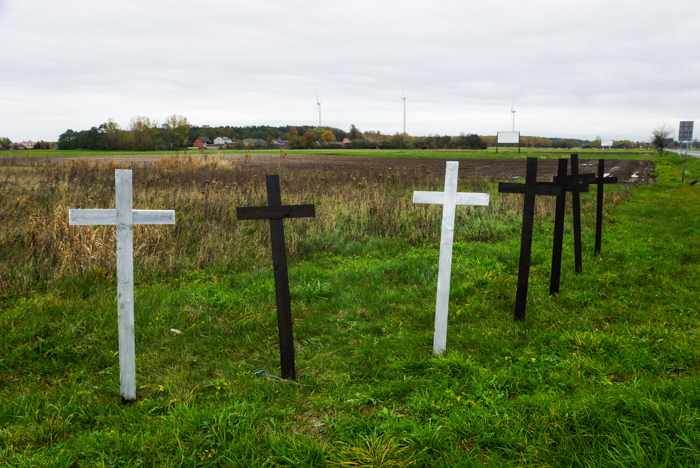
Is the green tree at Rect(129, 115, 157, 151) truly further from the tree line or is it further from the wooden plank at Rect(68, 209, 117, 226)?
the wooden plank at Rect(68, 209, 117, 226)

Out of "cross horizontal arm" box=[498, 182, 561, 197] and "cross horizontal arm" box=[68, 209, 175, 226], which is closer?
"cross horizontal arm" box=[68, 209, 175, 226]

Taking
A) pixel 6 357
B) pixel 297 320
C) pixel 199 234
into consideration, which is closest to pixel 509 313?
pixel 297 320

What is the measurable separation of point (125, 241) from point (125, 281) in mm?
316

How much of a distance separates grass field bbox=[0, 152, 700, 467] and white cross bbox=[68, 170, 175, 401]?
1.05ft

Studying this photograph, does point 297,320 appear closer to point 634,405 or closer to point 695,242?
point 634,405

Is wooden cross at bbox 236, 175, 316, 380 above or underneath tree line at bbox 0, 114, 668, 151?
underneath

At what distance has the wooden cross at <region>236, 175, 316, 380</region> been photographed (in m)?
3.60

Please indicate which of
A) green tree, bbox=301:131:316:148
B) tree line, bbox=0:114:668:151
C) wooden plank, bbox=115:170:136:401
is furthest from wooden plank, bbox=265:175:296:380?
green tree, bbox=301:131:316:148

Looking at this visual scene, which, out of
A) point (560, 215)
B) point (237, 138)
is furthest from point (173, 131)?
point (560, 215)

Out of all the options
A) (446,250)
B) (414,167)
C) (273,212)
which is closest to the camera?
(273,212)

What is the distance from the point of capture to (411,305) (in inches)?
219

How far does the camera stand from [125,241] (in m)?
3.42

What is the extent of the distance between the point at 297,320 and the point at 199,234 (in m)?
4.18

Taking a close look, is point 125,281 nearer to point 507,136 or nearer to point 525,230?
point 525,230
